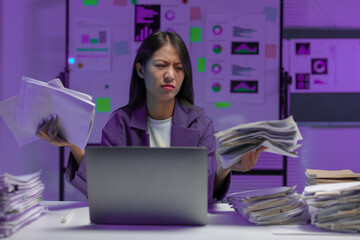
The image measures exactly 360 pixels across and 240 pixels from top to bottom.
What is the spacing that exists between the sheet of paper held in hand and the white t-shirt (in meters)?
0.56

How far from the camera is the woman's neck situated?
170 cm

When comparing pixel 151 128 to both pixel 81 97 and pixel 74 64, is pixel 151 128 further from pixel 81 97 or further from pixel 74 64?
pixel 74 64

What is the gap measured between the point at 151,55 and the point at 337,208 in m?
0.96

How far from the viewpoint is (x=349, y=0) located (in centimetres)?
332

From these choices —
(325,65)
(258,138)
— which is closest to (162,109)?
(258,138)

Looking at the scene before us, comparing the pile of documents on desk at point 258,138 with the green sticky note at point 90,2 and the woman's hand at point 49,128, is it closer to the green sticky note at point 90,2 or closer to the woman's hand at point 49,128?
the woman's hand at point 49,128

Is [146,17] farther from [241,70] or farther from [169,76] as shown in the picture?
[169,76]

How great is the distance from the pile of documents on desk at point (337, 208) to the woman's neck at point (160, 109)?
2.74 feet

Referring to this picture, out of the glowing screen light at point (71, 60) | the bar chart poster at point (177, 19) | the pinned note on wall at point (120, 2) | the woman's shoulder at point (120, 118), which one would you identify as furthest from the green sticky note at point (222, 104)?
the woman's shoulder at point (120, 118)

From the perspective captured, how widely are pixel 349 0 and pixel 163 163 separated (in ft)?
9.88

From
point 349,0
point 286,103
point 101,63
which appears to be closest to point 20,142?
point 101,63

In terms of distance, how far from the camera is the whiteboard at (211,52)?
10.3 ft

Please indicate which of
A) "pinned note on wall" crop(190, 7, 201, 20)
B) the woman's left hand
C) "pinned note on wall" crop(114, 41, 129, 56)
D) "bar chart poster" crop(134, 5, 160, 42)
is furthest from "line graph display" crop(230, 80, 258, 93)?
the woman's left hand

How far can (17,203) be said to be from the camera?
3.29ft
